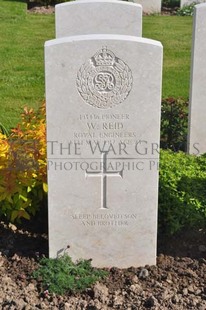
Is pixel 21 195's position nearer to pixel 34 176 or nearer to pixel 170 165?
pixel 34 176

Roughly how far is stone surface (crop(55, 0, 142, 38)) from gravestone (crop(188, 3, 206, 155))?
0.58 metres

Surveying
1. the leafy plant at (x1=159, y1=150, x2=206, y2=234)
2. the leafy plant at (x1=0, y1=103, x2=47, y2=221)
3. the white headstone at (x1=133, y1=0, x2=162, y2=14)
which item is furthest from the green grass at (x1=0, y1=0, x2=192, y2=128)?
the leafy plant at (x1=159, y1=150, x2=206, y2=234)

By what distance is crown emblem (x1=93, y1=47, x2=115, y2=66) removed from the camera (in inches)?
158

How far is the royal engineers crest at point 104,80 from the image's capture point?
4.05 meters

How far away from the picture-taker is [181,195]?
5066 mm

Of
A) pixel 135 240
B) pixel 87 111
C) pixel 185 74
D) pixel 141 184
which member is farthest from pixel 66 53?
pixel 185 74

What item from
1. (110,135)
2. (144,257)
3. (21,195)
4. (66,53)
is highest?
(66,53)

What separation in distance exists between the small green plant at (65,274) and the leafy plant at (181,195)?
2.40 ft

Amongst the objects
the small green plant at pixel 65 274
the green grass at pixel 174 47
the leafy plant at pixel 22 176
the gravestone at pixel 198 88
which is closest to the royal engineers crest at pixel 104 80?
the leafy plant at pixel 22 176

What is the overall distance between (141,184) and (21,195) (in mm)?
966

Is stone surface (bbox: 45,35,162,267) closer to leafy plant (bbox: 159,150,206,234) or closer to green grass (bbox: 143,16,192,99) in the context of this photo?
leafy plant (bbox: 159,150,206,234)

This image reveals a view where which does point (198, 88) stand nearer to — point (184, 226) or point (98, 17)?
point (98, 17)

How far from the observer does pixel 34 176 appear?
4.79m

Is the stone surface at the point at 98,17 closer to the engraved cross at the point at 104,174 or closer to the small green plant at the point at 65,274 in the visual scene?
the engraved cross at the point at 104,174
